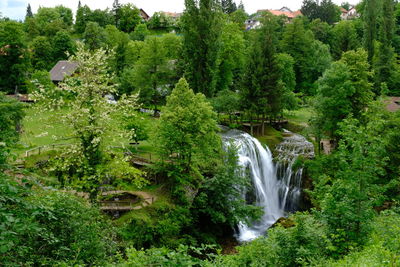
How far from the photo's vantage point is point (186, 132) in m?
21.1

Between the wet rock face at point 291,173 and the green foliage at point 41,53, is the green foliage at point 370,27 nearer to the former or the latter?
the wet rock face at point 291,173

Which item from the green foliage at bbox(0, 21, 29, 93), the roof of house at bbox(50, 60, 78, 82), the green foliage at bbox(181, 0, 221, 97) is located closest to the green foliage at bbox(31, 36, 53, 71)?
the roof of house at bbox(50, 60, 78, 82)

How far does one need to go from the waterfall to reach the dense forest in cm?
26

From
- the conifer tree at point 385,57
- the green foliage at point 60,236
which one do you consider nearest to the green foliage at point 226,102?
the conifer tree at point 385,57

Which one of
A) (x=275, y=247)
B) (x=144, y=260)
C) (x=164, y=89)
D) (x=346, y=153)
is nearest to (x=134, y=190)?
(x=275, y=247)

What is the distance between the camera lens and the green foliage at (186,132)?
20672 mm

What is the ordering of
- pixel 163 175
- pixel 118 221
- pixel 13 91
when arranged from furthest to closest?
Answer: pixel 13 91 → pixel 163 175 → pixel 118 221

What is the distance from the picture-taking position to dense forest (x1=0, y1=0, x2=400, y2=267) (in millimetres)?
9156

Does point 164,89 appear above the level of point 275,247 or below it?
above

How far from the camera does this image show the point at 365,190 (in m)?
12.1

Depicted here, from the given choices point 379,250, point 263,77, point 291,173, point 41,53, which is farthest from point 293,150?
point 41,53

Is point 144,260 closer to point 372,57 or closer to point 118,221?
point 118,221

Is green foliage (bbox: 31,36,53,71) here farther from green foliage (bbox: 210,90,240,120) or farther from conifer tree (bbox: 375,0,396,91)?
conifer tree (bbox: 375,0,396,91)

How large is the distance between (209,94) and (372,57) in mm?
25658
